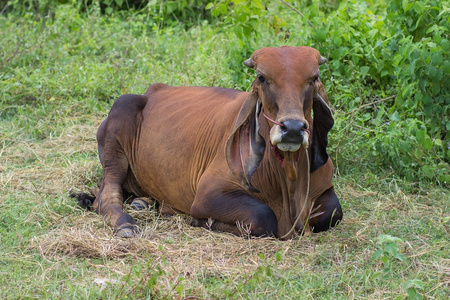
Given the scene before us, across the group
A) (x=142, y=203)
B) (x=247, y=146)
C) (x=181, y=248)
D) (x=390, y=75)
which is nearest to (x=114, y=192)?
(x=142, y=203)

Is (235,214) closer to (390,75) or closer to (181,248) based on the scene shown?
(181,248)

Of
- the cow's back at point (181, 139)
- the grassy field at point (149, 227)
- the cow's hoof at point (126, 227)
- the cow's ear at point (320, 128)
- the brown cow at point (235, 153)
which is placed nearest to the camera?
the grassy field at point (149, 227)

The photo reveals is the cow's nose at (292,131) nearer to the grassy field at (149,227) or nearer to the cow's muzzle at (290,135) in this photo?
the cow's muzzle at (290,135)

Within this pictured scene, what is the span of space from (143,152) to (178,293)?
6.65 feet

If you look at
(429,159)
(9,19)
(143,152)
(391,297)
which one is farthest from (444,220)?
(9,19)

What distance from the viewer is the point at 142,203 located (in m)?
5.27

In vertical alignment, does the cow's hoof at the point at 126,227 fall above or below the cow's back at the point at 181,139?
below

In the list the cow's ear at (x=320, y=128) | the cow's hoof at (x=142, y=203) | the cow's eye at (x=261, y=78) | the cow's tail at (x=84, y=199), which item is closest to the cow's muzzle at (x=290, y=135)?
the cow's eye at (x=261, y=78)

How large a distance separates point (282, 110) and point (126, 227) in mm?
1398

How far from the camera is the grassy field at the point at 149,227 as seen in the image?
12.2ft

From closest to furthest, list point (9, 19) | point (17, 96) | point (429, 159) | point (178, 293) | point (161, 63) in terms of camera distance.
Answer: point (178, 293) < point (429, 159) < point (17, 96) < point (161, 63) < point (9, 19)

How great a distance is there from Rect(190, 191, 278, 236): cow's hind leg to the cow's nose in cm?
70

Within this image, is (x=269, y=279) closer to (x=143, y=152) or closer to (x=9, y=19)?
(x=143, y=152)

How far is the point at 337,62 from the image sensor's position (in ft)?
20.3
